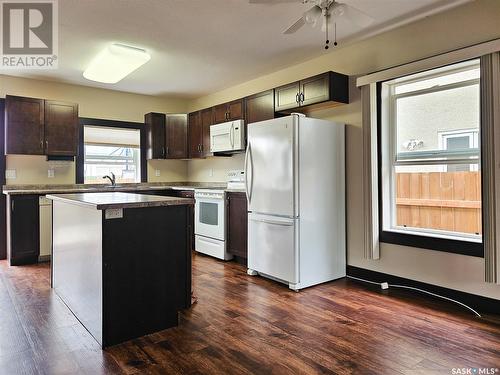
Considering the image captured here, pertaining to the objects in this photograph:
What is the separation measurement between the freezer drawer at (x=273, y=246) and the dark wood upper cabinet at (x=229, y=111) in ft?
5.39

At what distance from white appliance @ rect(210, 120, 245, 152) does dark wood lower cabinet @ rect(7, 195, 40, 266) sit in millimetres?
2451

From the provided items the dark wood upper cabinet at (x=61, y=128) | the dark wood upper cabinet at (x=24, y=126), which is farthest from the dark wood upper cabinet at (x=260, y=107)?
the dark wood upper cabinet at (x=24, y=126)

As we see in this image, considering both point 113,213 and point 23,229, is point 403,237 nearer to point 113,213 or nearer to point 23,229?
point 113,213

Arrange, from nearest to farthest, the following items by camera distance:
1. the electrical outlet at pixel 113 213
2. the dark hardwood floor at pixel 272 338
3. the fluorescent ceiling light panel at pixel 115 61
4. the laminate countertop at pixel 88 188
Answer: the dark hardwood floor at pixel 272 338, the electrical outlet at pixel 113 213, the fluorescent ceiling light panel at pixel 115 61, the laminate countertop at pixel 88 188

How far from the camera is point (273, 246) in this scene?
137 inches

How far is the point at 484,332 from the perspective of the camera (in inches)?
93.4

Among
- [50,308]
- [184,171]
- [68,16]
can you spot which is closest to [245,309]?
[50,308]

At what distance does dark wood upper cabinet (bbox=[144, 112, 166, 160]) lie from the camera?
5.73 metres

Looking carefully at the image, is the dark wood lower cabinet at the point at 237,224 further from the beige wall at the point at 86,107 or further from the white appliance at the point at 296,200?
the beige wall at the point at 86,107

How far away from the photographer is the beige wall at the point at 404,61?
A: 276 centimetres

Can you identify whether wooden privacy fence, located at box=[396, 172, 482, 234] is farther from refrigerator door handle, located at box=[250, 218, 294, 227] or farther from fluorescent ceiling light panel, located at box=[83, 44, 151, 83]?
fluorescent ceiling light panel, located at box=[83, 44, 151, 83]

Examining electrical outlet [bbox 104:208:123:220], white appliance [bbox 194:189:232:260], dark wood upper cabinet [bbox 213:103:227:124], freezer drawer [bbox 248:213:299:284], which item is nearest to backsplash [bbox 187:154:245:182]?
dark wood upper cabinet [bbox 213:103:227:124]

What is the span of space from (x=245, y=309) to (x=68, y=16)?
9.75 ft

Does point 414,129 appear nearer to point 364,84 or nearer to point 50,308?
point 364,84
